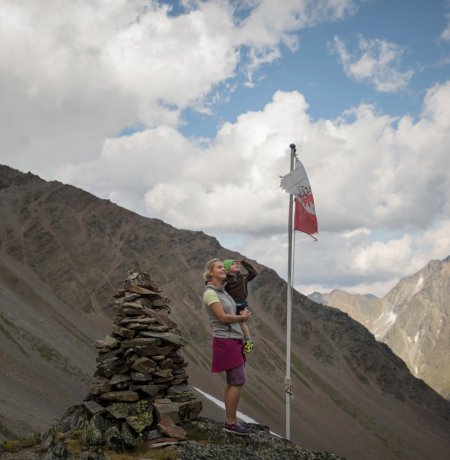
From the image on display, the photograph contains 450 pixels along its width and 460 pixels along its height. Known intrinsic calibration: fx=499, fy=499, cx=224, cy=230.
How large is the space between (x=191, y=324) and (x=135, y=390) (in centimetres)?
9840

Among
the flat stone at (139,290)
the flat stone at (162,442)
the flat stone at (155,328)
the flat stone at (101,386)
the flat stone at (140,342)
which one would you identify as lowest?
the flat stone at (162,442)

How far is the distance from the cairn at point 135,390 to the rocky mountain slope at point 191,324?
162ft

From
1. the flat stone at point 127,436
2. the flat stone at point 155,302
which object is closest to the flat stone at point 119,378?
the flat stone at point 127,436

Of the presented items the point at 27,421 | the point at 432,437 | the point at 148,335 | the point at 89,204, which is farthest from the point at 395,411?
Result: the point at 148,335

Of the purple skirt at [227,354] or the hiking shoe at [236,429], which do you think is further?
the hiking shoe at [236,429]

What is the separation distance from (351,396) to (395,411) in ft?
43.8

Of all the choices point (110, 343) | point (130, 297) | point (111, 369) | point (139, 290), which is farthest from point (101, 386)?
point (139, 290)

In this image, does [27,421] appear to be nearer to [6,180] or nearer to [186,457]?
[186,457]

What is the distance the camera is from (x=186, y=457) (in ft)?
31.8

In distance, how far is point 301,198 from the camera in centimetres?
1516

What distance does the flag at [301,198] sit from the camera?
15133 millimetres

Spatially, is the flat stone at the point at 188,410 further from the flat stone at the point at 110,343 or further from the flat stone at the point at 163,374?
the flat stone at the point at 110,343

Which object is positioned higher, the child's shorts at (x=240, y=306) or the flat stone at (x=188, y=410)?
the child's shorts at (x=240, y=306)

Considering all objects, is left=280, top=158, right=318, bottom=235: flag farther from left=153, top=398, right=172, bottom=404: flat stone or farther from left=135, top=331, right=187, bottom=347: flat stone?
left=153, top=398, right=172, bottom=404: flat stone
